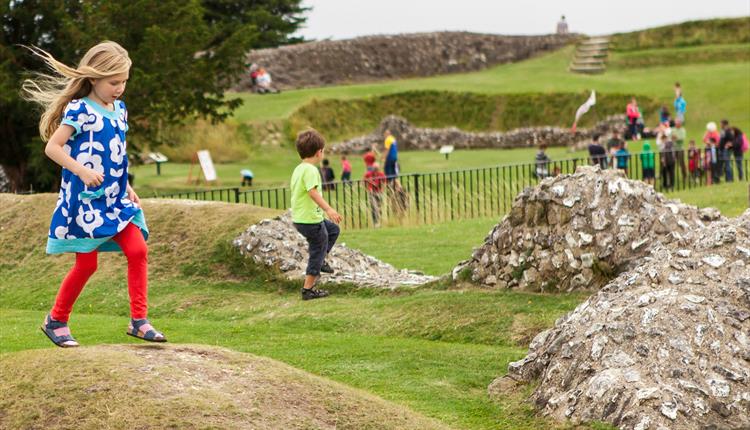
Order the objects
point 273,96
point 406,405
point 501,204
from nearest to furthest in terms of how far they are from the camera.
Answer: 1. point 406,405
2. point 501,204
3. point 273,96

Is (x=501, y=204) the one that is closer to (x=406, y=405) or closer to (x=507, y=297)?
(x=507, y=297)

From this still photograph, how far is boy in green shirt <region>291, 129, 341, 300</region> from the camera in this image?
11773mm

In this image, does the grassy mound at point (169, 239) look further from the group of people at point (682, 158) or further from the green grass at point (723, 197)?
the group of people at point (682, 158)

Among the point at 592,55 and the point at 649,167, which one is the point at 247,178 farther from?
the point at 592,55

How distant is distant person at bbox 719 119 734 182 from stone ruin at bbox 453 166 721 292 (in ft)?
51.6

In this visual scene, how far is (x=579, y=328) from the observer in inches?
309

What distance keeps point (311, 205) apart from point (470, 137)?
3101 cm

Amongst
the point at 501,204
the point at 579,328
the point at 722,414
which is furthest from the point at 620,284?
the point at 501,204

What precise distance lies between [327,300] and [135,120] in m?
16.6

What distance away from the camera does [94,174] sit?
714cm

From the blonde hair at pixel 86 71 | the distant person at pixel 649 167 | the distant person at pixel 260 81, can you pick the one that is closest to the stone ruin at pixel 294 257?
the blonde hair at pixel 86 71

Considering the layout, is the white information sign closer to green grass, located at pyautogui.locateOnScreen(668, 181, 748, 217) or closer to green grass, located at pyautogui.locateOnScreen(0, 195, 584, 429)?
green grass, located at pyautogui.locateOnScreen(668, 181, 748, 217)

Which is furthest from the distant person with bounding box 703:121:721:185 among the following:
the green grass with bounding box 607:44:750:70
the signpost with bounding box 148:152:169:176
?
the green grass with bounding box 607:44:750:70

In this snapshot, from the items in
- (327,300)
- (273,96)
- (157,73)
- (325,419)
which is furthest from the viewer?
(273,96)
